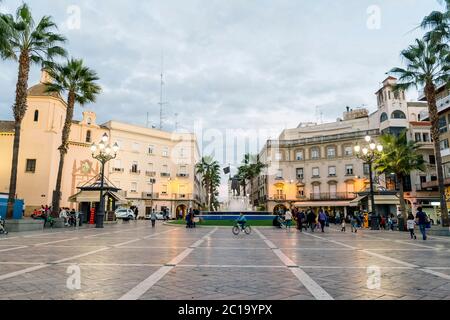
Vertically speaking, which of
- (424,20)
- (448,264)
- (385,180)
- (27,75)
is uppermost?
(424,20)

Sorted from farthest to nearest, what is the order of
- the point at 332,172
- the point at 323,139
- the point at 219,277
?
the point at 323,139 < the point at 332,172 < the point at 219,277

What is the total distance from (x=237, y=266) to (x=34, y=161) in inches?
1555

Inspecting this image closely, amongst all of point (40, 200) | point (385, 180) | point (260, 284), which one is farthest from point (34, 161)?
point (385, 180)

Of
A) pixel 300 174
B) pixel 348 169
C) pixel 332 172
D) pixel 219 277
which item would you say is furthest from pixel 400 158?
pixel 300 174

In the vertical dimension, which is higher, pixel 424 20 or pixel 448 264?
pixel 424 20

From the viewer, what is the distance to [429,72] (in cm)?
2103

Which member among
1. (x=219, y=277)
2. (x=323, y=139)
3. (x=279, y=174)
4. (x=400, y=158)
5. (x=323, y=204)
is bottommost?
(x=219, y=277)

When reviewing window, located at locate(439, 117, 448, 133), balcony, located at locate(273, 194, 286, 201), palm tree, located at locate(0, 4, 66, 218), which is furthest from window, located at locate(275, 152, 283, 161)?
palm tree, located at locate(0, 4, 66, 218)

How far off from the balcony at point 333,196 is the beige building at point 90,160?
21911 millimetres

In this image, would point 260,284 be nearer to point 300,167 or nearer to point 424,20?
point 424,20

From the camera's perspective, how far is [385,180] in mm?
46062

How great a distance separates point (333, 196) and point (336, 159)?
6122mm

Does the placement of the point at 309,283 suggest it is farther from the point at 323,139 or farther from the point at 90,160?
the point at 323,139

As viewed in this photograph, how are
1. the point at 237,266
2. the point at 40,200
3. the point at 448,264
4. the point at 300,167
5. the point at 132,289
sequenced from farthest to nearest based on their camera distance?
1. the point at 300,167
2. the point at 40,200
3. the point at 448,264
4. the point at 237,266
5. the point at 132,289
